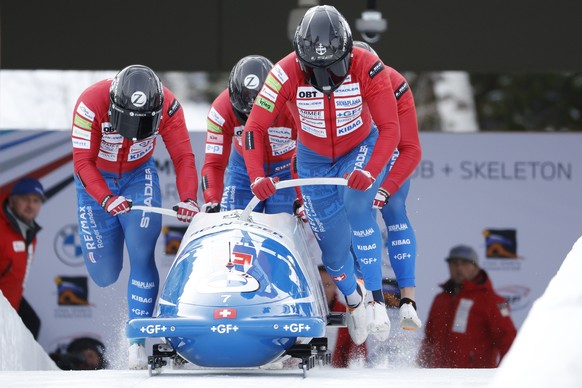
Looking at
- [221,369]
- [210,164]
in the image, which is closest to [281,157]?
[210,164]

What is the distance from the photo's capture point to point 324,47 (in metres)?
6.32

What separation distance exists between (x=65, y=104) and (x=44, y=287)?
68.1 inches

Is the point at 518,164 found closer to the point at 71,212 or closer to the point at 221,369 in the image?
the point at 71,212

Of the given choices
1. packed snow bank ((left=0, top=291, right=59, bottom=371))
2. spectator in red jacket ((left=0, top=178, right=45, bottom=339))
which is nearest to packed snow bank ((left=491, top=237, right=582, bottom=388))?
packed snow bank ((left=0, top=291, right=59, bottom=371))

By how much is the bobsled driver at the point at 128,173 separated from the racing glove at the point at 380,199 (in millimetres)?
997

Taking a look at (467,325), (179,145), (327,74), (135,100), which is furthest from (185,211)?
(467,325)

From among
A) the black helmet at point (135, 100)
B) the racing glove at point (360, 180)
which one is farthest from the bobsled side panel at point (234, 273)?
the black helmet at point (135, 100)

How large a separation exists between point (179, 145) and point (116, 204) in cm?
65

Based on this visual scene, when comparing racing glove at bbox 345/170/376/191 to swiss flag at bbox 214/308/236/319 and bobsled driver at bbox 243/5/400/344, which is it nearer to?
bobsled driver at bbox 243/5/400/344

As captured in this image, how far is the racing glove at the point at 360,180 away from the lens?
627cm

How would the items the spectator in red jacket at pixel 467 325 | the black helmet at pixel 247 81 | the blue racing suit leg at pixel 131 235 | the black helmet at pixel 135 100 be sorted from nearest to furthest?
the black helmet at pixel 135 100
the blue racing suit leg at pixel 131 235
the black helmet at pixel 247 81
the spectator in red jacket at pixel 467 325

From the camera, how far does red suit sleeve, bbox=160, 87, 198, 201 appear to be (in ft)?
23.9

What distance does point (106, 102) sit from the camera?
7.07 metres

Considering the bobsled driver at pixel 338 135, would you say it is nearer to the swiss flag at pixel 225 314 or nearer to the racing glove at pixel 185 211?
the racing glove at pixel 185 211
